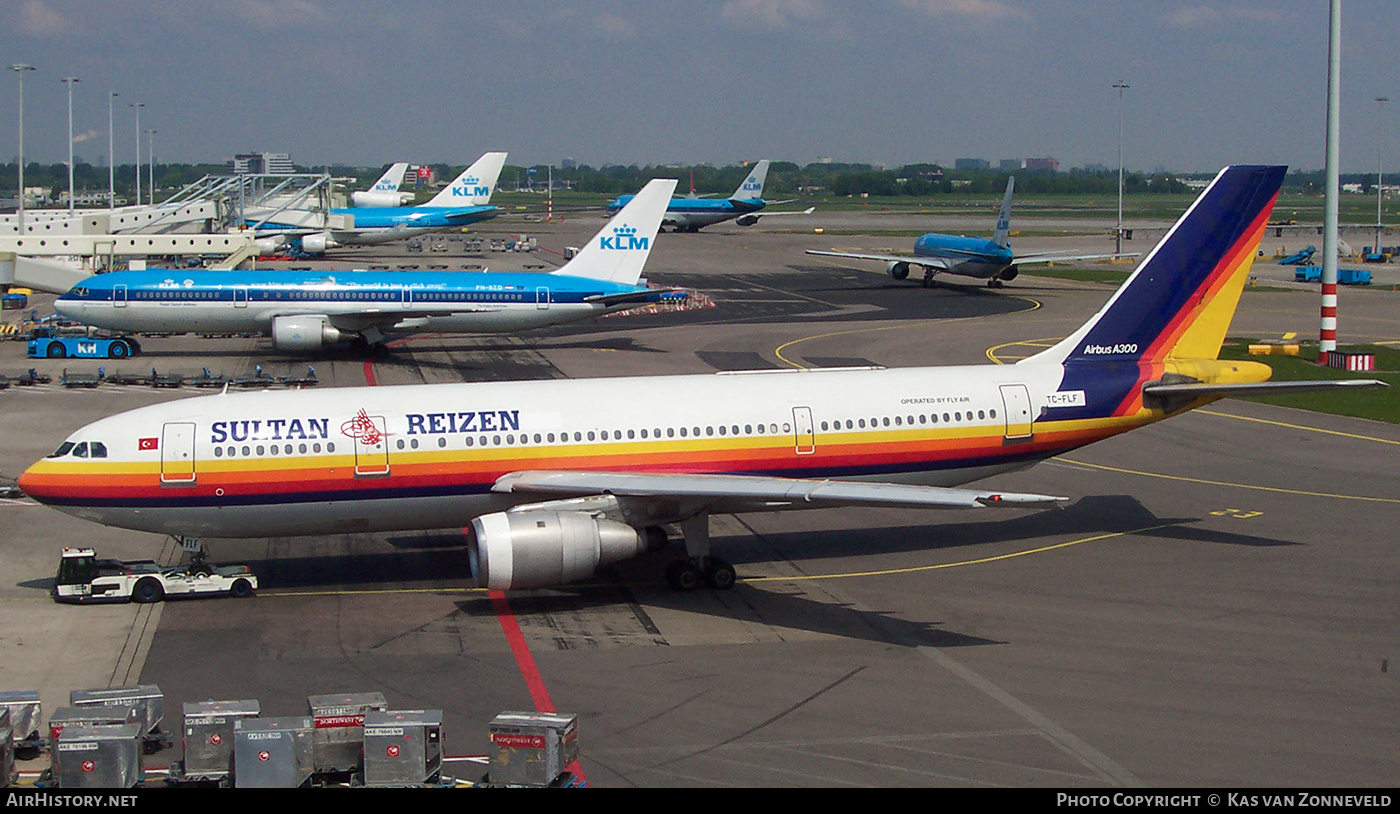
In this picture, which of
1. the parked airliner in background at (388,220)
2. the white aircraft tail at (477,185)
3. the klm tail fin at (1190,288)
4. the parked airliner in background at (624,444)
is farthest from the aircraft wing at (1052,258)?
the white aircraft tail at (477,185)

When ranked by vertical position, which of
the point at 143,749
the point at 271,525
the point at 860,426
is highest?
the point at 860,426

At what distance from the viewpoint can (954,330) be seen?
71.6 meters

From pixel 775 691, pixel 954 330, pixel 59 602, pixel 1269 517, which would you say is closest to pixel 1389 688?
pixel 775 691

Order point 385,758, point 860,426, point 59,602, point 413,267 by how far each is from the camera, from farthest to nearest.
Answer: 1. point 413,267
2. point 860,426
3. point 59,602
4. point 385,758

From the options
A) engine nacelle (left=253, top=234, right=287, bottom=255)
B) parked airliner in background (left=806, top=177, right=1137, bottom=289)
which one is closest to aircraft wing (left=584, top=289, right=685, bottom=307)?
parked airliner in background (left=806, top=177, right=1137, bottom=289)

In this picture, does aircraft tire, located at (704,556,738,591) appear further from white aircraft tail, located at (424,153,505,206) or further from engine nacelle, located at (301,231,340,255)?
white aircraft tail, located at (424,153,505,206)

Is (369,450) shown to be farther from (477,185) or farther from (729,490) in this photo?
(477,185)

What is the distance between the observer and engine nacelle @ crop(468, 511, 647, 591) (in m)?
25.4

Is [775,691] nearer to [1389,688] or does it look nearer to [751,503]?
[751,503]

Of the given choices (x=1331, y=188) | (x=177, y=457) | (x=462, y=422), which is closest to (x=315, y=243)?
(x=1331, y=188)

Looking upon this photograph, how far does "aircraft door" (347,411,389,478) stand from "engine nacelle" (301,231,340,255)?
97.9m

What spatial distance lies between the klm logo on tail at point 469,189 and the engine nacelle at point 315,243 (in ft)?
67.9

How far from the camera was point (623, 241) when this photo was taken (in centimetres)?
6294

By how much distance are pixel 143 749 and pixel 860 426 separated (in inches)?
664
